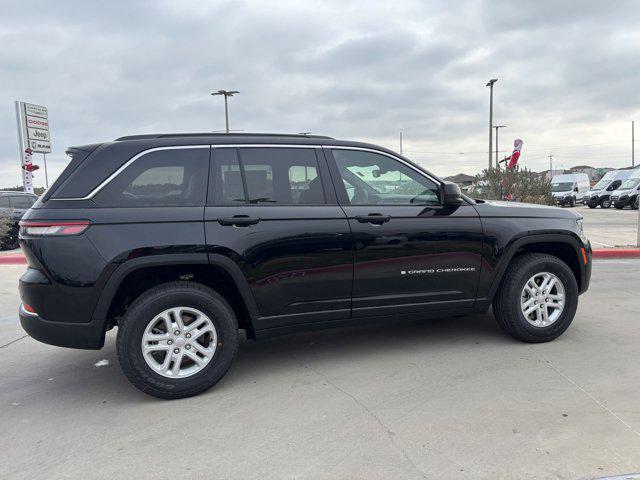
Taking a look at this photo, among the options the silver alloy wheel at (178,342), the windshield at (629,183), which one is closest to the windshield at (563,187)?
the windshield at (629,183)

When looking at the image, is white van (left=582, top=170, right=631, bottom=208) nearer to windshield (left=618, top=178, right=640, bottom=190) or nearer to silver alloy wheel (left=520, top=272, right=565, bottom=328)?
windshield (left=618, top=178, right=640, bottom=190)

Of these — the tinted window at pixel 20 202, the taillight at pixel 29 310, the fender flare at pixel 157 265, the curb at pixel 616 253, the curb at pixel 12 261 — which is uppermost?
the tinted window at pixel 20 202

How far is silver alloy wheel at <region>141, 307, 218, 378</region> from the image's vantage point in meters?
3.46

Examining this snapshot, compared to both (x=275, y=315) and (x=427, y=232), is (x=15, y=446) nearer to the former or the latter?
(x=275, y=315)

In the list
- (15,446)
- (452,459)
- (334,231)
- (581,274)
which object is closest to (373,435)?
(452,459)

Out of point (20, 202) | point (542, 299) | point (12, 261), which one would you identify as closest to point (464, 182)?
point (20, 202)

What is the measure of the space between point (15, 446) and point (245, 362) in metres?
1.78

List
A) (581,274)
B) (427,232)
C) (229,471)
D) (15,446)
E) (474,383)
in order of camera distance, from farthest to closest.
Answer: (581,274)
(427,232)
(474,383)
(15,446)
(229,471)

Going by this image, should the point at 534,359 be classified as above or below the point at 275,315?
below

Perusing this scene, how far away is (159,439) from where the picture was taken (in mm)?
3021

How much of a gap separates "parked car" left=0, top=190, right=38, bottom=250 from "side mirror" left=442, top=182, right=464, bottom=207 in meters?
11.9

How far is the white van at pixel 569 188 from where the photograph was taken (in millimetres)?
32062

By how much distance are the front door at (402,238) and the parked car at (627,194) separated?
2625 centimetres

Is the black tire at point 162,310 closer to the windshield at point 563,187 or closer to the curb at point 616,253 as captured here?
the curb at point 616,253
